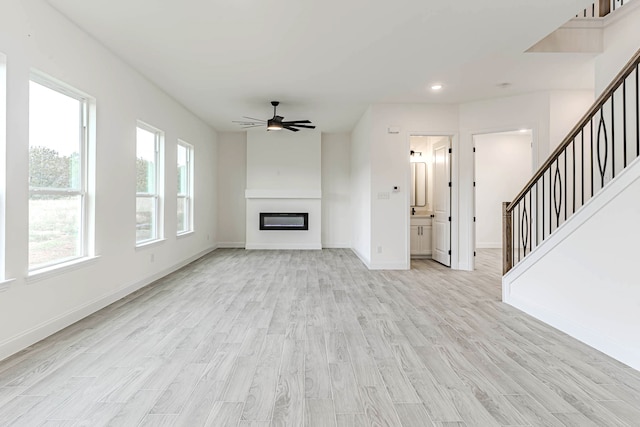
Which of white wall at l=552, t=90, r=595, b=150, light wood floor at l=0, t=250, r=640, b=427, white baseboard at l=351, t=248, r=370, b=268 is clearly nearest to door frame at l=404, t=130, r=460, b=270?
white baseboard at l=351, t=248, r=370, b=268

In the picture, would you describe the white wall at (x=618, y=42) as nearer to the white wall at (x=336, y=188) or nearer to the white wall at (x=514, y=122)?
the white wall at (x=514, y=122)

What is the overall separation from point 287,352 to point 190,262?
15.2 ft

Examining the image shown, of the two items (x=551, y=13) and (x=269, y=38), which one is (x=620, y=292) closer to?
(x=551, y=13)

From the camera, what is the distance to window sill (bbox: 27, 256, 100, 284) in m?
2.86

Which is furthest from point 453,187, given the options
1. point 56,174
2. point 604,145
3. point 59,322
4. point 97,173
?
point 59,322

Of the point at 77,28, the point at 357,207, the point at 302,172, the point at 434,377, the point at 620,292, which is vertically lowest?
the point at 434,377

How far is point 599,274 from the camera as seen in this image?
2791mm

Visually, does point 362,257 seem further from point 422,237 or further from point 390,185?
point 390,185

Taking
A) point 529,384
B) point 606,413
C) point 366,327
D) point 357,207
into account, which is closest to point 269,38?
point 366,327

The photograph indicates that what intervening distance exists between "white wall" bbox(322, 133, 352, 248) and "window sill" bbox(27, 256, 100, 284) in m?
5.93

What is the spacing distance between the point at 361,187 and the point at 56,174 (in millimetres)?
5152

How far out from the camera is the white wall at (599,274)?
2516 mm

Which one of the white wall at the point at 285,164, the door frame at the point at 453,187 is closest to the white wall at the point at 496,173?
the door frame at the point at 453,187

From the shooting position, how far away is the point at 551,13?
3.23 m
